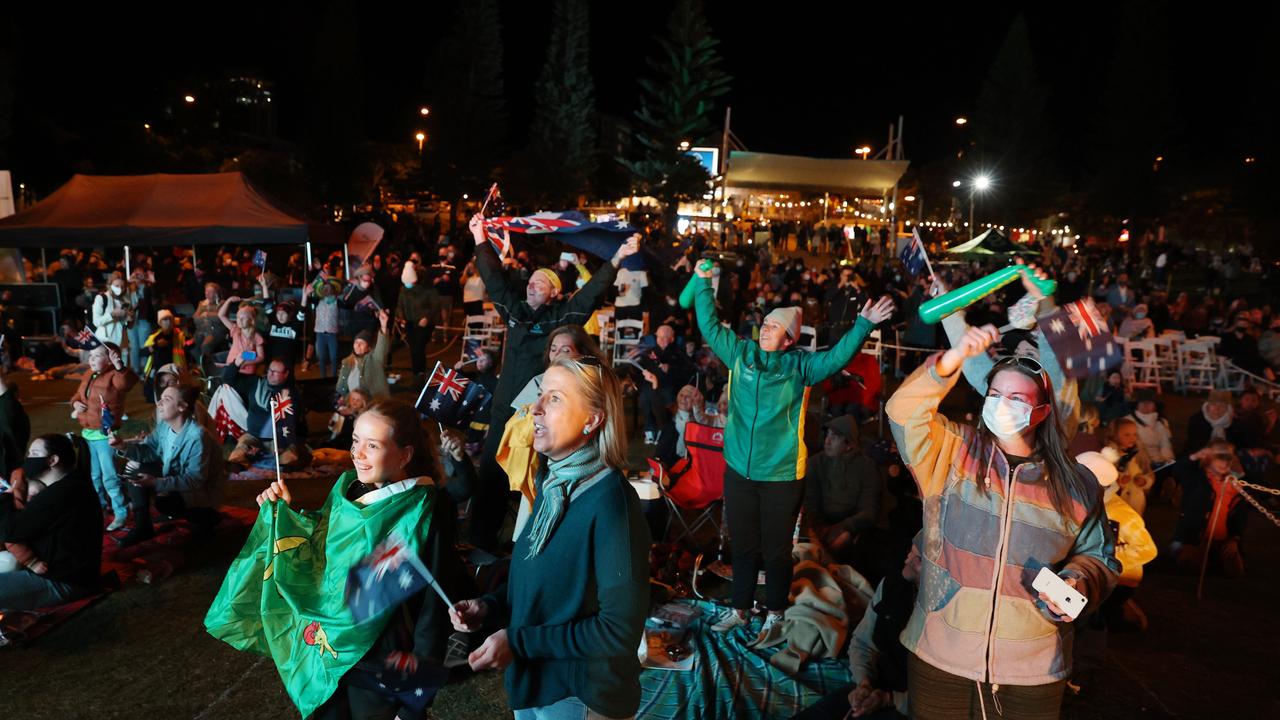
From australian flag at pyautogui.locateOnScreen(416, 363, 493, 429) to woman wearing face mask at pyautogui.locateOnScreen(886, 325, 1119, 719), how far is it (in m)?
3.90

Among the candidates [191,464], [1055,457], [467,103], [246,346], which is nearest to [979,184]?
[467,103]

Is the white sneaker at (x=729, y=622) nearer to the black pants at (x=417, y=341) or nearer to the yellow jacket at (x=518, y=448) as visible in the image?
the yellow jacket at (x=518, y=448)

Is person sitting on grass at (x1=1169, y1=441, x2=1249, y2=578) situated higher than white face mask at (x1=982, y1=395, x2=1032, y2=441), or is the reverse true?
white face mask at (x1=982, y1=395, x2=1032, y2=441)

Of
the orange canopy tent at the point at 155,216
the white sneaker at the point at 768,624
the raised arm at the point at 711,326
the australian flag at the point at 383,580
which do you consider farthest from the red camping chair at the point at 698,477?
the orange canopy tent at the point at 155,216

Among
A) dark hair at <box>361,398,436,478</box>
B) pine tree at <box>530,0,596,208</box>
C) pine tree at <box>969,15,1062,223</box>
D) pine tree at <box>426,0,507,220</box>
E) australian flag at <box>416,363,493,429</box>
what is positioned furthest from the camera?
pine tree at <box>969,15,1062,223</box>

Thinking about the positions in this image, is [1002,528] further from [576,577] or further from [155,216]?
[155,216]

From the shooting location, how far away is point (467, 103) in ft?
139

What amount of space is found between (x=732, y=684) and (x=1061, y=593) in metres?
2.58

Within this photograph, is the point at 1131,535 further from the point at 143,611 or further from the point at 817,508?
the point at 143,611

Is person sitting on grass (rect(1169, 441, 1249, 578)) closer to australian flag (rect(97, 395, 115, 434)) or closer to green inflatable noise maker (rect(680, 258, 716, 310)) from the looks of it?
green inflatable noise maker (rect(680, 258, 716, 310))

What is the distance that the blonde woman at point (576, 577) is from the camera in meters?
2.21

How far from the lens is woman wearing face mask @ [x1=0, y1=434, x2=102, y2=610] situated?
17.3ft

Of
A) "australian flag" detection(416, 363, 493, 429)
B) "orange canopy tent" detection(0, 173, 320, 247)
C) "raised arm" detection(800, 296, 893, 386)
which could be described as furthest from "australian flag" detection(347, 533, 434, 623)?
"orange canopy tent" detection(0, 173, 320, 247)

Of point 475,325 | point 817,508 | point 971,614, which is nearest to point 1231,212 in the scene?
point 475,325
